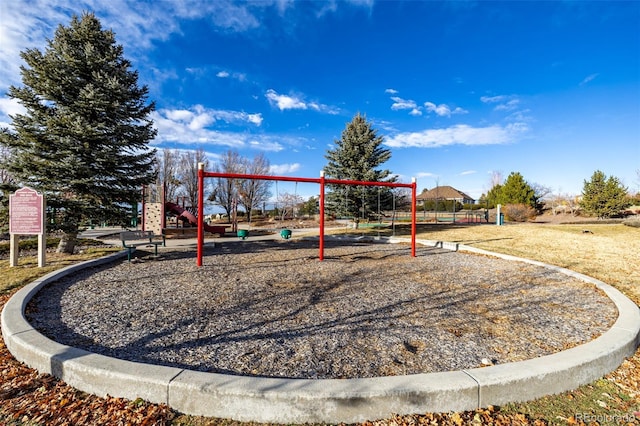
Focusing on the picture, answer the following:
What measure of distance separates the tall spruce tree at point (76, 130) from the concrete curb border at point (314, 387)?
7.21 m

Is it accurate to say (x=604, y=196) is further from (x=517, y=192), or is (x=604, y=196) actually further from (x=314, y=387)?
(x=314, y=387)

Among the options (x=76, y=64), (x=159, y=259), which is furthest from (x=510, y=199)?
(x=76, y=64)

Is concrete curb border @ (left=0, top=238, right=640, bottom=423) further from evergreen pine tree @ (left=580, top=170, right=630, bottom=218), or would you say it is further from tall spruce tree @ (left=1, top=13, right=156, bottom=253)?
evergreen pine tree @ (left=580, top=170, right=630, bottom=218)

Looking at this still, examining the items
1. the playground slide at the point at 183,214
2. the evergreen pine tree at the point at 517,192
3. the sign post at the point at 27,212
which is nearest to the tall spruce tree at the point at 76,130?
the sign post at the point at 27,212

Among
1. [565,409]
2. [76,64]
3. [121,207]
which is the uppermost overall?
[76,64]

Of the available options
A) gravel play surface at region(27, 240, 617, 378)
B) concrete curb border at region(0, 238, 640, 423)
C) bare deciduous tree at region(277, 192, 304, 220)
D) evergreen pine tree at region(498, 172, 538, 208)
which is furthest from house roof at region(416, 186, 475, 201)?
concrete curb border at region(0, 238, 640, 423)

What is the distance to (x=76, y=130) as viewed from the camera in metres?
7.98

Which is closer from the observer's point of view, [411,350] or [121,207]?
[411,350]

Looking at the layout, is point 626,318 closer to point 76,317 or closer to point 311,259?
point 311,259

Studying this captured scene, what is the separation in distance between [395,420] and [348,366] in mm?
741

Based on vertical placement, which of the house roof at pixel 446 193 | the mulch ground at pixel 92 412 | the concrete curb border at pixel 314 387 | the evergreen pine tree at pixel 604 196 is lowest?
the mulch ground at pixel 92 412

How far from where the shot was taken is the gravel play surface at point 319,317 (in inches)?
119

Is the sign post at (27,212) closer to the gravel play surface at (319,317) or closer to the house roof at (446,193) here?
the gravel play surface at (319,317)

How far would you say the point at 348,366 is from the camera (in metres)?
2.83
